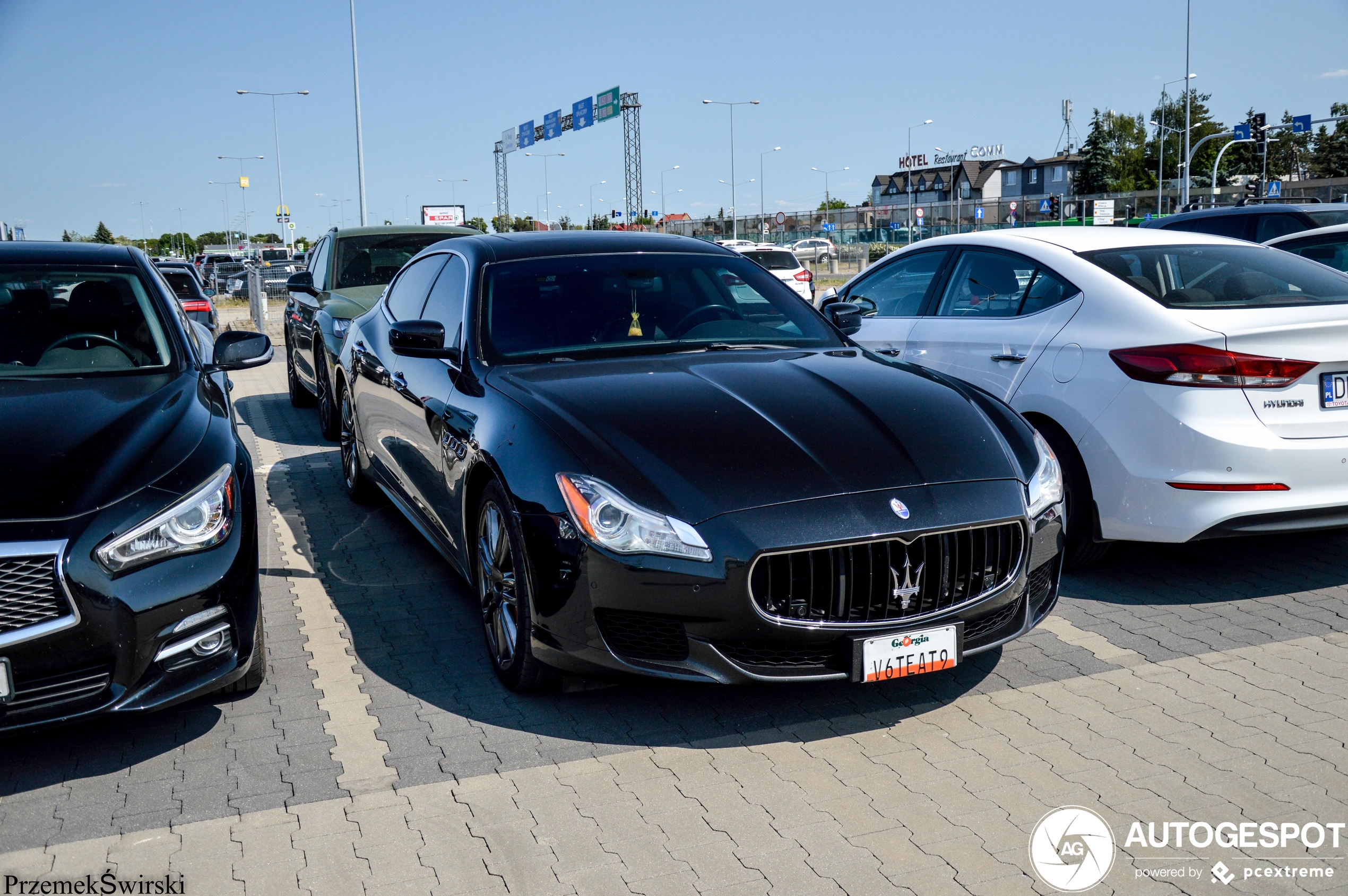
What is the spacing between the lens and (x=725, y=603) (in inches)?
133

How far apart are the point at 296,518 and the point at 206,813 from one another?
379 cm

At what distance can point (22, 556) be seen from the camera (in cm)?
320

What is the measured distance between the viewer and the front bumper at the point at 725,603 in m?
3.39

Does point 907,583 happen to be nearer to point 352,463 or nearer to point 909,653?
point 909,653

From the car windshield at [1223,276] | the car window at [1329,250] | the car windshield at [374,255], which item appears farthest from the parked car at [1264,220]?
the car windshield at [374,255]

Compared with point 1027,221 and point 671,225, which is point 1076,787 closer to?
point 1027,221

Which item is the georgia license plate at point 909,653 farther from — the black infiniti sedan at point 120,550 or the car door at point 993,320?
the car door at point 993,320

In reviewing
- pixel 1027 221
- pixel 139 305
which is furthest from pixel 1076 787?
pixel 1027 221

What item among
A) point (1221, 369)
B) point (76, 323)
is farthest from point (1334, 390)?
point (76, 323)

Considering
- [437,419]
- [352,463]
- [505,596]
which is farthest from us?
[352,463]

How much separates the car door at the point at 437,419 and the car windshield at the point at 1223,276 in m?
3.00

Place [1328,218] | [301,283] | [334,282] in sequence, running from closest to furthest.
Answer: [301,283] < [334,282] < [1328,218]

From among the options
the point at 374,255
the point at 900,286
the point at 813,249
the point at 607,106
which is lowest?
the point at 900,286

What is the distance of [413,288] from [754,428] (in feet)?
9.20
